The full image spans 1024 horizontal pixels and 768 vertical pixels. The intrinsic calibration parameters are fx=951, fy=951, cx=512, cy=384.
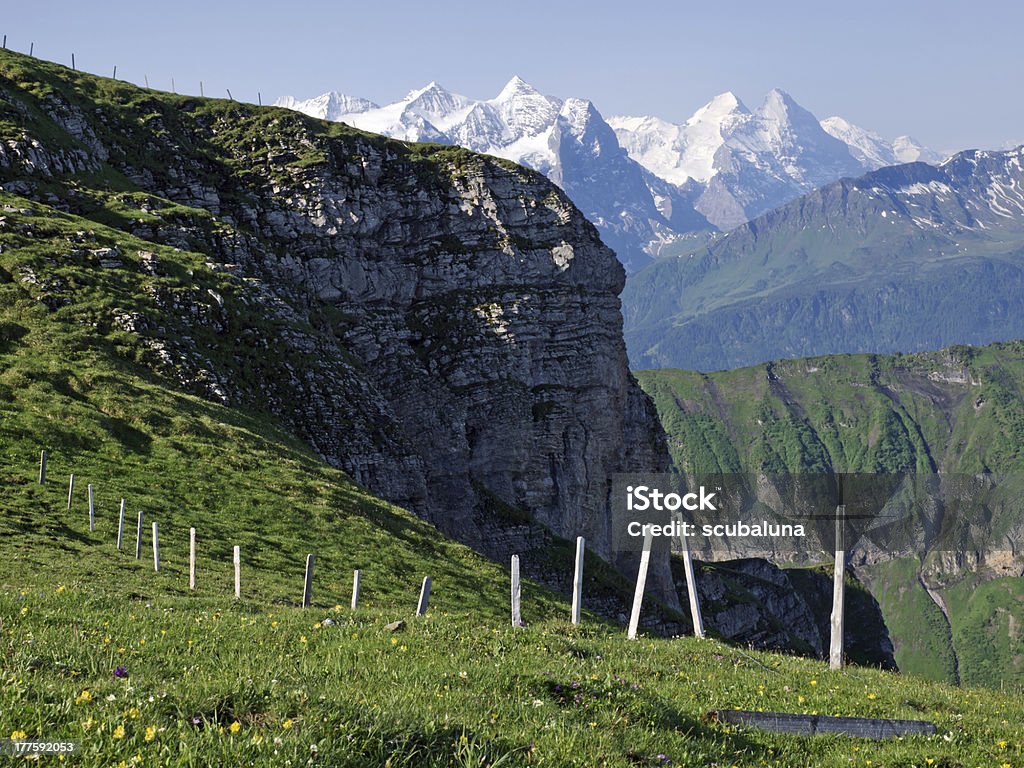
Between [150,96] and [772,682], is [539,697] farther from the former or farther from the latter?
[150,96]

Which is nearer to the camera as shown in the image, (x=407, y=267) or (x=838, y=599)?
(x=838, y=599)

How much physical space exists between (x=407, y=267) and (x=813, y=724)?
117606 millimetres

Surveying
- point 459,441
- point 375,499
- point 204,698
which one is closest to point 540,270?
point 459,441

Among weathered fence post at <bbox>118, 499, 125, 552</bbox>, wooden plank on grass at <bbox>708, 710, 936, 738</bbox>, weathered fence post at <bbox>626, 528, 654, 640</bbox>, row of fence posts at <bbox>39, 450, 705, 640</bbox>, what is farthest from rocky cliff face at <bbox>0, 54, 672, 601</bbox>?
wooden plank on grass at <bbox>708, 710, 936, 738</bbox>

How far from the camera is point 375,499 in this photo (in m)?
63.0

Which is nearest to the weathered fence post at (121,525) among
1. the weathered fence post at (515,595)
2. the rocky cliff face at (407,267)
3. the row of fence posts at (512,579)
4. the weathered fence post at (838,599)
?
the row of fence posts at (512,579)

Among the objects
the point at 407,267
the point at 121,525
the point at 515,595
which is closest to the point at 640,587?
the point at 515,595

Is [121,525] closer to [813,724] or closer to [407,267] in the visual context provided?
[813,724]

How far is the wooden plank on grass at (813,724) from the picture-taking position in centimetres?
1591

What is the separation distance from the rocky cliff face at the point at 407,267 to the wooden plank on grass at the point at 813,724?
7206 centimetres

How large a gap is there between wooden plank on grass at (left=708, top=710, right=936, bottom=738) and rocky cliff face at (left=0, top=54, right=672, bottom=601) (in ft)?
236

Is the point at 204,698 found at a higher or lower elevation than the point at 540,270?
lower

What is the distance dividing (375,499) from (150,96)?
92676mm

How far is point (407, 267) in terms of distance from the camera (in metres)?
130
